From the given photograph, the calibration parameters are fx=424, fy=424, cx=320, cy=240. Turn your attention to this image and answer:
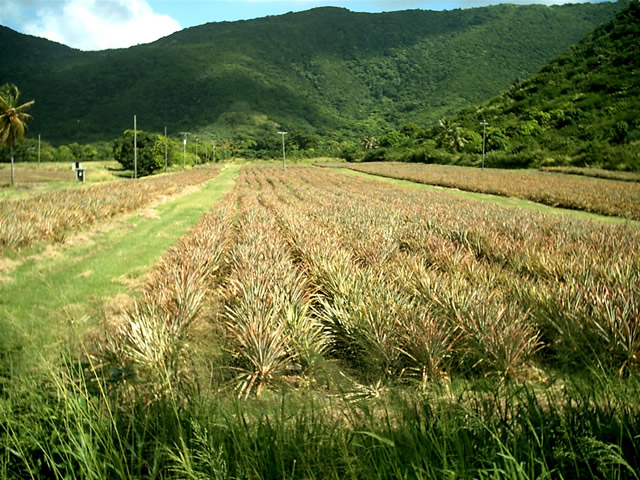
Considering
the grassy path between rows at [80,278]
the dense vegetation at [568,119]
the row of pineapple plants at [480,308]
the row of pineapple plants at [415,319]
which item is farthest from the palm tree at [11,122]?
the dense vegetation at [568,119]

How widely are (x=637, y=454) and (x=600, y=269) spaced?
16.0 feet

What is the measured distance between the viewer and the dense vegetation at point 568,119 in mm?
42219

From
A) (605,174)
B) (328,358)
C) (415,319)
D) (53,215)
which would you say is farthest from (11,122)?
(605,174)

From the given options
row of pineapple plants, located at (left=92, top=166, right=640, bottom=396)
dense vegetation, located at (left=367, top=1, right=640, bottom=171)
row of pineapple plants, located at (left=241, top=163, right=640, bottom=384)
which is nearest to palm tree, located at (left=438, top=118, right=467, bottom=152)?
dense vegetation, located at (left=367, top=1, right=640, bottom=171)

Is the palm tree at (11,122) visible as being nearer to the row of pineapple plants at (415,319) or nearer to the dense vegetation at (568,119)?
the row of pineapple plants at (415,319)

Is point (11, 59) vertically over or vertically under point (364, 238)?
over

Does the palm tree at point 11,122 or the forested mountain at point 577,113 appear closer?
the palm tree at point 11,122

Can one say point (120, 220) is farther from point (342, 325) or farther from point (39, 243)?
point (342, 325)

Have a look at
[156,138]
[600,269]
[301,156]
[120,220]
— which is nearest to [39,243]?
[120,220]

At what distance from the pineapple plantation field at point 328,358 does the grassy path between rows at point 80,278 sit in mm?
71

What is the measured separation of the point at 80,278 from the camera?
26.7ft

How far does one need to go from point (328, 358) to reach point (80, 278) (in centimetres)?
592

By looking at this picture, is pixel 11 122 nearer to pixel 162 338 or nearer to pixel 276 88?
pixel 162 338

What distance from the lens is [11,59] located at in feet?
620
